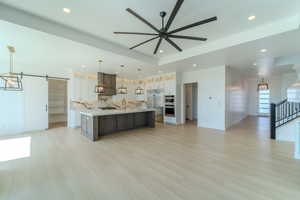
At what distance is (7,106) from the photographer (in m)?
5.23

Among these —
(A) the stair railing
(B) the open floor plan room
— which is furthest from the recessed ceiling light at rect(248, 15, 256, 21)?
(A) the stair railing

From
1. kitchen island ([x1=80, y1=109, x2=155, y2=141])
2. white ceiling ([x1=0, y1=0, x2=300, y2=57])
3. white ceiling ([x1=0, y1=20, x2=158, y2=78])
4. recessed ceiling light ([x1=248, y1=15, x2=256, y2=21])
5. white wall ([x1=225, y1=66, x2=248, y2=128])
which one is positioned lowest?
kitchen island ([x1=80, y1=109, x2=155, y2=141])

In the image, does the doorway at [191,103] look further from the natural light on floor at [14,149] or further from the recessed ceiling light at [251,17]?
the natural light on floor at [14,149]

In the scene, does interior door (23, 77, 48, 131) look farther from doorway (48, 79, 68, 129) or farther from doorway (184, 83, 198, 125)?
doorway (184, 83, 198, 125)

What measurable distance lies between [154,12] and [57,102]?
885 cm

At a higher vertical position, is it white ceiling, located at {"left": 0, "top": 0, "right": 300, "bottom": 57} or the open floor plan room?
white ceiling, located at {"left": 0, "top": 0, "right": 300, "bottom": 57}

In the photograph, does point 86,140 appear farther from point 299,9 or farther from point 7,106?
point 299,9

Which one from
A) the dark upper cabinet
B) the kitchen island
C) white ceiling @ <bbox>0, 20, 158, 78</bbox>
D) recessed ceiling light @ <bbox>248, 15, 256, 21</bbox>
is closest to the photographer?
recessed ceiling light @ <bbox>248, 15, 256, 21</bbox>

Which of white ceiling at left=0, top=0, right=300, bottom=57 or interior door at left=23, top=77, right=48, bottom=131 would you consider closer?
white ceiling at left=0, top=0, right=300, bottom=57

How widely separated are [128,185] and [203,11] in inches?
145

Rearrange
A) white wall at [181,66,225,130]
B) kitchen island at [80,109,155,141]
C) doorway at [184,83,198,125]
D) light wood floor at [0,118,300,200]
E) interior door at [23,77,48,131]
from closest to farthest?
light wood floor at [0,118,300,200] < kitchen island at [80,109,155,141] < interior door at [23,77,48,131] < white wall at [181,66,225,130] < doorway at [184,83,198,125]

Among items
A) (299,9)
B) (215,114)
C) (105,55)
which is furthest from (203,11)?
(215,114)

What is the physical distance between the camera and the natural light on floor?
10.7 feet

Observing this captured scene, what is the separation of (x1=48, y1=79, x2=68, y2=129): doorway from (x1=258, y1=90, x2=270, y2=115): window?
1452 cm
